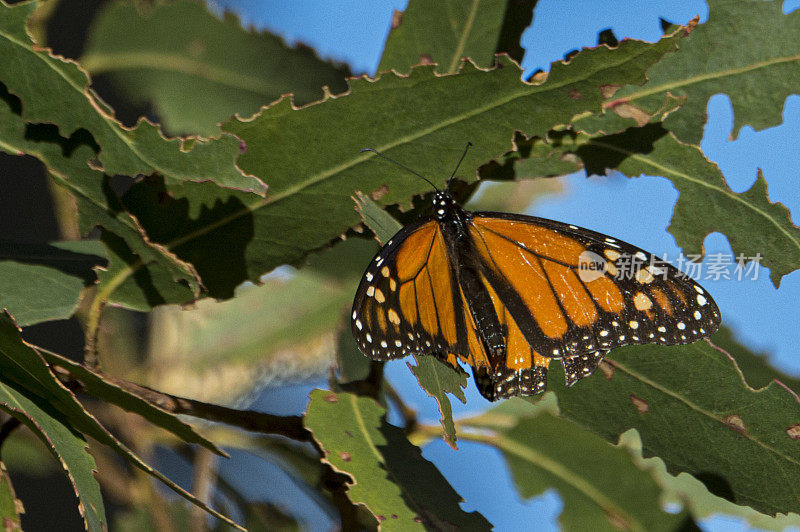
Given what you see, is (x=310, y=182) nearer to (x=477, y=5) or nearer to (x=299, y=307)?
(x=477, y=5)

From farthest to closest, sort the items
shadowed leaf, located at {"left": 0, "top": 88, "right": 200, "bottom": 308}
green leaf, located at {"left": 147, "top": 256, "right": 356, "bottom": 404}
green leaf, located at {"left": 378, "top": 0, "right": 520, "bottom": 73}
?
green leaf, located at {"left": 147, "top": 256, "right": 356, "bottom": 404} → green leaf, located at {"left": 378, "top": 0, "right": 520, "bottom": 73} → shadowed leaf, located at {"left": 0, "top": 88, "right": 200, "bottom": 308}

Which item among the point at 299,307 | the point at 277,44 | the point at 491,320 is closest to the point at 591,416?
the point at 491,320

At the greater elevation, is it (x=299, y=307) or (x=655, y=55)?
(x=299, y=307)

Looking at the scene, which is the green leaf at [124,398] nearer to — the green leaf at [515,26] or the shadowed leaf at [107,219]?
the shadowed leaf at [107,219]

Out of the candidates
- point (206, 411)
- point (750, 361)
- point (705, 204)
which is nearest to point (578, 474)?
point (750, 361)

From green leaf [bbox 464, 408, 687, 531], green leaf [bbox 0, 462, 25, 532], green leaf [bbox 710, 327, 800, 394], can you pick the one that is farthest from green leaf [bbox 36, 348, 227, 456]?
green leaf [bbox 710, 327, 800, 394]

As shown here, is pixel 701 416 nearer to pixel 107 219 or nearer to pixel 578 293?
pixel 578 293

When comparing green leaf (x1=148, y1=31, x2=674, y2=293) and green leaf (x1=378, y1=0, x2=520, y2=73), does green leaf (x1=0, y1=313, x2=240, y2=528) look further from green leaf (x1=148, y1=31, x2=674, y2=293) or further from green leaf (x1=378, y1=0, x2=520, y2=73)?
green leaf (x1=378, y1=0, x2=520, y2=73)
